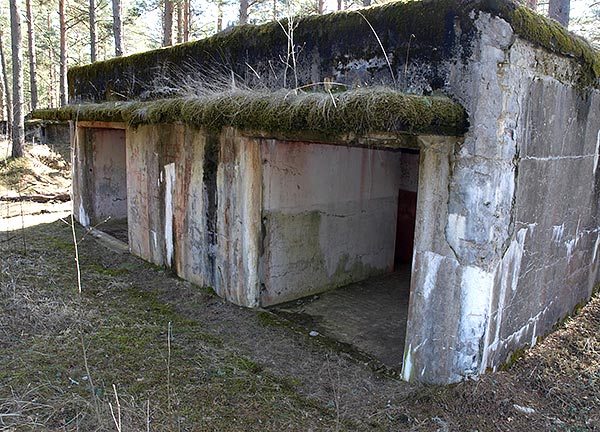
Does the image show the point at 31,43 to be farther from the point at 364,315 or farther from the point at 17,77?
the point at 364,315

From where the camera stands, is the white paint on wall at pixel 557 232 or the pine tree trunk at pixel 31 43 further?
the pine tree trunk at pixel 31 43

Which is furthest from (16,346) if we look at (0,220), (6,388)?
(0,220)

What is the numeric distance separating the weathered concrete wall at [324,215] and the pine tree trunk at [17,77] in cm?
1215

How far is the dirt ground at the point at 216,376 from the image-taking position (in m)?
3.66

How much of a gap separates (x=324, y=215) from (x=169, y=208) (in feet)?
7.22

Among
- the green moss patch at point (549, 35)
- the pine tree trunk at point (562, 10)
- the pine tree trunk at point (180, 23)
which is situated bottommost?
the green moss patch at point (549, 35)

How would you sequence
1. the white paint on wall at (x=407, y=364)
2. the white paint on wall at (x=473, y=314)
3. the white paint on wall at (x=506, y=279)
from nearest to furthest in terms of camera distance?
1. the white paint on wall at (x=473, y=314)
2. the white paint on wall at (x=506, y=279)
3. the white paint on wall at (x=407, y=364)

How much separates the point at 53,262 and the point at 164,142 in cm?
249

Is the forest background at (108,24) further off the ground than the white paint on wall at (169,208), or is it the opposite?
the forest background at (108,24)

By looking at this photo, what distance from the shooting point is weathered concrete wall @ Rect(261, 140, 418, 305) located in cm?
611

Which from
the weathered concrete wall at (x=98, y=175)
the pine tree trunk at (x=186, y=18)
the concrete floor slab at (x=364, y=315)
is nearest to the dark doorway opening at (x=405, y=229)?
the concrete floor slab at (x=364, y=315)

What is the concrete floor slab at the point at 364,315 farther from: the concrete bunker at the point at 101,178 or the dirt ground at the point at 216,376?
the concrete bunker at the point at 101,178

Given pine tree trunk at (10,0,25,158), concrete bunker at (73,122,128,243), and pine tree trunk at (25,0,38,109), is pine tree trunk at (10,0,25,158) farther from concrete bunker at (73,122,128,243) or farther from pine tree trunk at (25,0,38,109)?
concrete bunker at (73,122,128,243)

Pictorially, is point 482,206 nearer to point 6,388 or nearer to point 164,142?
point 6,388
